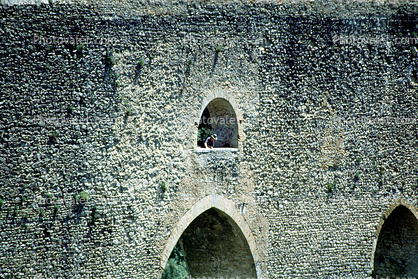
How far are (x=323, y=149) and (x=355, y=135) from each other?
950 millimetres

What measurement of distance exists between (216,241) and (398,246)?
Result: 524cm

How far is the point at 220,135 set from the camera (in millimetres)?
11234

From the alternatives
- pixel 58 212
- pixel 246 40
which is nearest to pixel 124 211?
pixel 58 212

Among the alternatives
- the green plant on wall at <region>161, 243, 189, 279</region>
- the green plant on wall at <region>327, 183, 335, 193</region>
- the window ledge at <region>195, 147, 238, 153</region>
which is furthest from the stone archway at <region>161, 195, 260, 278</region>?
the green plant on wall at <region>161, 243, 189, 279</region>

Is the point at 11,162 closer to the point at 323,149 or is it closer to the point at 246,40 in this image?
the point at 246,40

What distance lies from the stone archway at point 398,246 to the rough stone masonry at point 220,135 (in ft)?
0.12

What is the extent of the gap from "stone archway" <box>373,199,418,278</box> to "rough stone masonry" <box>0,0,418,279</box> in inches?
1.4

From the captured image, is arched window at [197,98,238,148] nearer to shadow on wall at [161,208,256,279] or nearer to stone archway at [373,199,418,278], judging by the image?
shadow on wall at [161,208,256,279]

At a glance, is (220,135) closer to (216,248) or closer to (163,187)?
(163,187)

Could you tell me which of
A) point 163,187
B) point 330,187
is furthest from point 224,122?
point 330,187

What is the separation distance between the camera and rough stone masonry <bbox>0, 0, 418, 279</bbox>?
8.25 metres

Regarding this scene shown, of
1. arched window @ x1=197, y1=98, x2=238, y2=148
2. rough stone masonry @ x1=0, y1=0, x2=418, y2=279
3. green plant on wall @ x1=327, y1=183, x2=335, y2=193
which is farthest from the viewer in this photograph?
green plant on wall @ x1=327, y1=183, x2=335, y2=193

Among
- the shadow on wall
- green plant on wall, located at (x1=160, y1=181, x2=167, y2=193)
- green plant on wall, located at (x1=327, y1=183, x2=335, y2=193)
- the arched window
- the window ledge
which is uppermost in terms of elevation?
the arched window

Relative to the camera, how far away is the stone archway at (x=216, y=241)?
1027 centimetres
